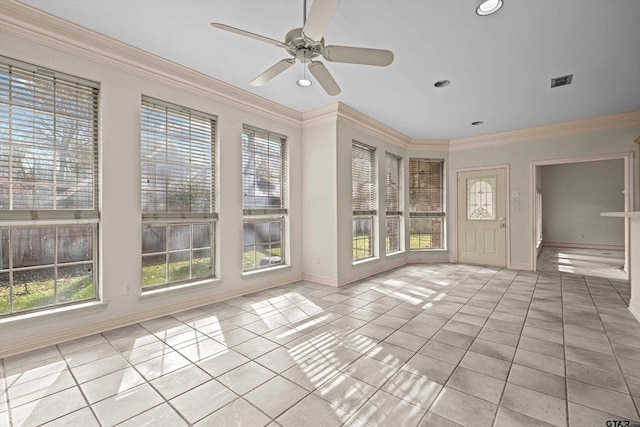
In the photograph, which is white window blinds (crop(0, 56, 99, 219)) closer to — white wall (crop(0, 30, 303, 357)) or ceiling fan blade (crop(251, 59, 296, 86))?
white wall (crop(0, 30, 303, 357))

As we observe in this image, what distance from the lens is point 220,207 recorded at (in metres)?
3.81

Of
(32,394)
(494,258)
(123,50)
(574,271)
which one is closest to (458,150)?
(494,258)

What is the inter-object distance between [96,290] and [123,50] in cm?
240

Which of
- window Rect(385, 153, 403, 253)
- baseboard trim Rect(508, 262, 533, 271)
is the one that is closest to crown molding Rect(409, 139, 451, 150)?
window Rect(385, 153, 403, 253)

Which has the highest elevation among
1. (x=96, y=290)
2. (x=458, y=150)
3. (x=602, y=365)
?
(x=458, y=150)

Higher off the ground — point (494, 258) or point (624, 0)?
point (624, 0)

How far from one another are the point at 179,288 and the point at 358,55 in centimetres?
309

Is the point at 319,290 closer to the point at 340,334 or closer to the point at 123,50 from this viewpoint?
the point at 340,334

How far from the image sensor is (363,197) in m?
5.36

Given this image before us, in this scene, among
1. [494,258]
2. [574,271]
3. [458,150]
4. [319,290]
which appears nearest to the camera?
[319,290]

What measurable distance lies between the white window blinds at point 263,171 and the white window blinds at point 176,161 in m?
0.54

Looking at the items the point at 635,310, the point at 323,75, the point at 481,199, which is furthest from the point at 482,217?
the point at 323,75

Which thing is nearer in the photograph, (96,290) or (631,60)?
(96,290)

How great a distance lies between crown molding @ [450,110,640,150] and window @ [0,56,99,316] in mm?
6499
